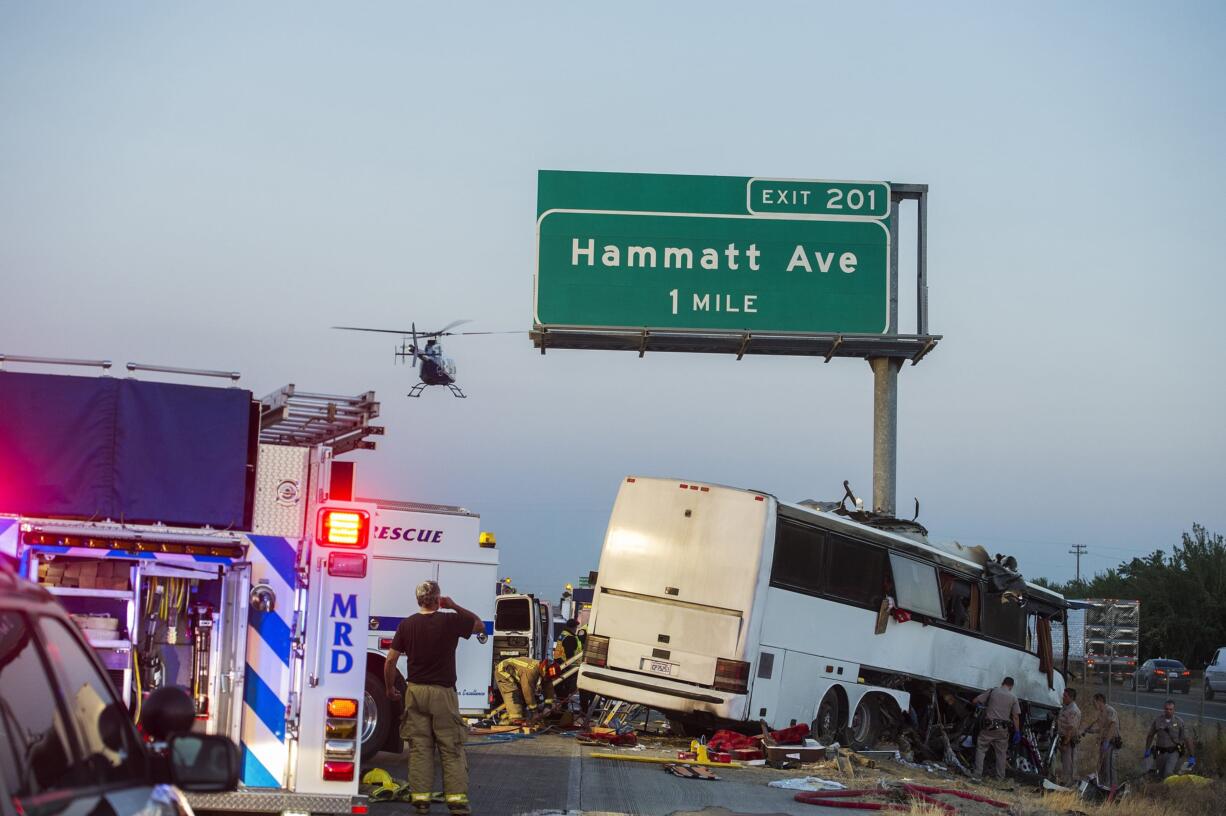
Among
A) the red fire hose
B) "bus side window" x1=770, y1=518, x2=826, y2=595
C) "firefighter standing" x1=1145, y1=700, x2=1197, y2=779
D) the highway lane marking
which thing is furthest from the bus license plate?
the highway lane marking

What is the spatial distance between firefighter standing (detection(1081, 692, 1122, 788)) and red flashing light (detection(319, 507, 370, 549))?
18.0m

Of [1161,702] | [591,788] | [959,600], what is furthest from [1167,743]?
[1161,702]

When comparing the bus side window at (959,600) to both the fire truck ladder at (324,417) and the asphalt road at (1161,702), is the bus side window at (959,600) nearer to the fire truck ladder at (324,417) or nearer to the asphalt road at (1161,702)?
the asphalt road at (1161,702)

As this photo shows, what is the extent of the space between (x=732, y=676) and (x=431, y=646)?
7960 mm

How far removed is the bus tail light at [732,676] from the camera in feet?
63.0

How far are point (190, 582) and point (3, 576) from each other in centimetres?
538

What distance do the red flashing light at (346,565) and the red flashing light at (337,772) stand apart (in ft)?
3.75

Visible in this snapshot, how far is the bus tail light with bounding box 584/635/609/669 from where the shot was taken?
20484mm

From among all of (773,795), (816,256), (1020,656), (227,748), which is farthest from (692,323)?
(227,748)

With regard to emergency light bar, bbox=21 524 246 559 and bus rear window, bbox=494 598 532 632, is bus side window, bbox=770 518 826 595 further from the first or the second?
emergency light bar, bbox=21 524 246 559

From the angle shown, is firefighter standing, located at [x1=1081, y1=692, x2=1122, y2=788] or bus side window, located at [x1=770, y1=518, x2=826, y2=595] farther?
firefighter standing, located at [x1=1081, y1=692, x2=1122, y2=788]

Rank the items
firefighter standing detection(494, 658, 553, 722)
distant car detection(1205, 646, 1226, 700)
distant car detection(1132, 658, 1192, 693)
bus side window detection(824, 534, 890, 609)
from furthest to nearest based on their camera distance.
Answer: distant car detection(1132, 658, 1192, 693) < distant car detection(1205, 646, 1226, 700) < firefighter standing detection(494, 658, 553, 722) < bus side window detection(824, 534, 890, 609)

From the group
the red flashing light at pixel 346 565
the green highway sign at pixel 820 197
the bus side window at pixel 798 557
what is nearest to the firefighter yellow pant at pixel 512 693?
the bus side window at pixel 798 557

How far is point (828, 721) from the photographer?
2133cm
